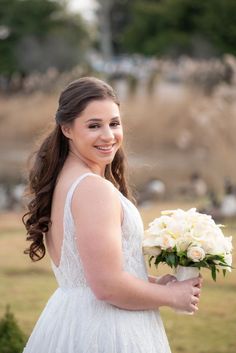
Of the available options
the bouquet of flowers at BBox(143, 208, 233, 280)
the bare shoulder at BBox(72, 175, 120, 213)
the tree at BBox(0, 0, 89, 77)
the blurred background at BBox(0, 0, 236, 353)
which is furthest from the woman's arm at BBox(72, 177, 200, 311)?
the tree at BBox(0, 0, 89, 77)

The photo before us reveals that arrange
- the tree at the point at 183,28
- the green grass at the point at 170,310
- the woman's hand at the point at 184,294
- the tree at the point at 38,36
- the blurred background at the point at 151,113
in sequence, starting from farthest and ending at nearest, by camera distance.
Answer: the tree at the point at 38,36 < the tree at the point at 183,28 < the blurred background at the point at 151,113 < the green grass at the point at 170,310 < the woman's hand at the point at 184,294

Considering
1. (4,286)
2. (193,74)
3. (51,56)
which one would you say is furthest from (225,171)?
(51,56)

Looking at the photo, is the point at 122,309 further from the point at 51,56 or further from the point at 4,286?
the point at 51,56

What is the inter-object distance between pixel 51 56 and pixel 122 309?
35938 millimetres

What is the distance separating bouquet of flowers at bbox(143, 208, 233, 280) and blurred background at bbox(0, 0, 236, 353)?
55cm

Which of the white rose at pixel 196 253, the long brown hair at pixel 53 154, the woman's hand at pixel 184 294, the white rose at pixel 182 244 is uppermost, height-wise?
the long brown hair at pixel 53 154

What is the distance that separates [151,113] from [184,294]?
15.2 metres

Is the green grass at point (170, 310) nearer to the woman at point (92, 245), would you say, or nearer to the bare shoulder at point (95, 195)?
the woman at point (92, 245)

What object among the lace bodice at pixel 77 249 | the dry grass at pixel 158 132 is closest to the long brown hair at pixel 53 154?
the lace bodice at pixel 77 249

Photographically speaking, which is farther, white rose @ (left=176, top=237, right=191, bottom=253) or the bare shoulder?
white rose @ (left=176, top=237, right=191, bottom=253)

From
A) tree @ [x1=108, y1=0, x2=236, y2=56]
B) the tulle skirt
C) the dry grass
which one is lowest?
the tulle skirt

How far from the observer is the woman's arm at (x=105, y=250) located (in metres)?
2.43

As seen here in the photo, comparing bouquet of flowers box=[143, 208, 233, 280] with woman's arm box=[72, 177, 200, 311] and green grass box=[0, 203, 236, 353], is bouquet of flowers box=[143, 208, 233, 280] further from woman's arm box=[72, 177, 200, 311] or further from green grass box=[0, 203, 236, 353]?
green grass box=[0, 203, 236, 353]

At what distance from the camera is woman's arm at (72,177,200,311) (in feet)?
7.97
